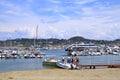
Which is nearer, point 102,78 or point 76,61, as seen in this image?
point 102,78

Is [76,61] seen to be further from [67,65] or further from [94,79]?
[94,79]

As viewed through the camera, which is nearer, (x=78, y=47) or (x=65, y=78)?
(x=65, y=78)

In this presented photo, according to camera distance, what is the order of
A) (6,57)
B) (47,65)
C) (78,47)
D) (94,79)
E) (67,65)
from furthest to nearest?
1. (78,47)
2. (6,57)
3. (47,65)
4. (67,65)
5. (94,79)

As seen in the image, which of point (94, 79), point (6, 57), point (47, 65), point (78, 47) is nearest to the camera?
point (94, 79)

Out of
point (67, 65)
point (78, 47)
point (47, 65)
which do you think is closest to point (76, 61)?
point (67, 65)

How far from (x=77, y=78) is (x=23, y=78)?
4.46 m

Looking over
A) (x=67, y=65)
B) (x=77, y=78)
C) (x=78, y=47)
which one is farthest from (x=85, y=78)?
(x=78, y=47)

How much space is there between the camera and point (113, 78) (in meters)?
28.2

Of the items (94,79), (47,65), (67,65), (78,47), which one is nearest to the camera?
(94,79)

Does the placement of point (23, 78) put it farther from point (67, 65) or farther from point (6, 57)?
point (6, 57)

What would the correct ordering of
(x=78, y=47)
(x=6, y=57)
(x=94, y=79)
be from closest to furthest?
(x=94, y=79), (x=6, y=57), (x=78, y=47)

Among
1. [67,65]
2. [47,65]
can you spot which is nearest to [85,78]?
Answer: [67,65]

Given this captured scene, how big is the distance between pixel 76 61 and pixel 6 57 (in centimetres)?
6690

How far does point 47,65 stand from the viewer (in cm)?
6069
